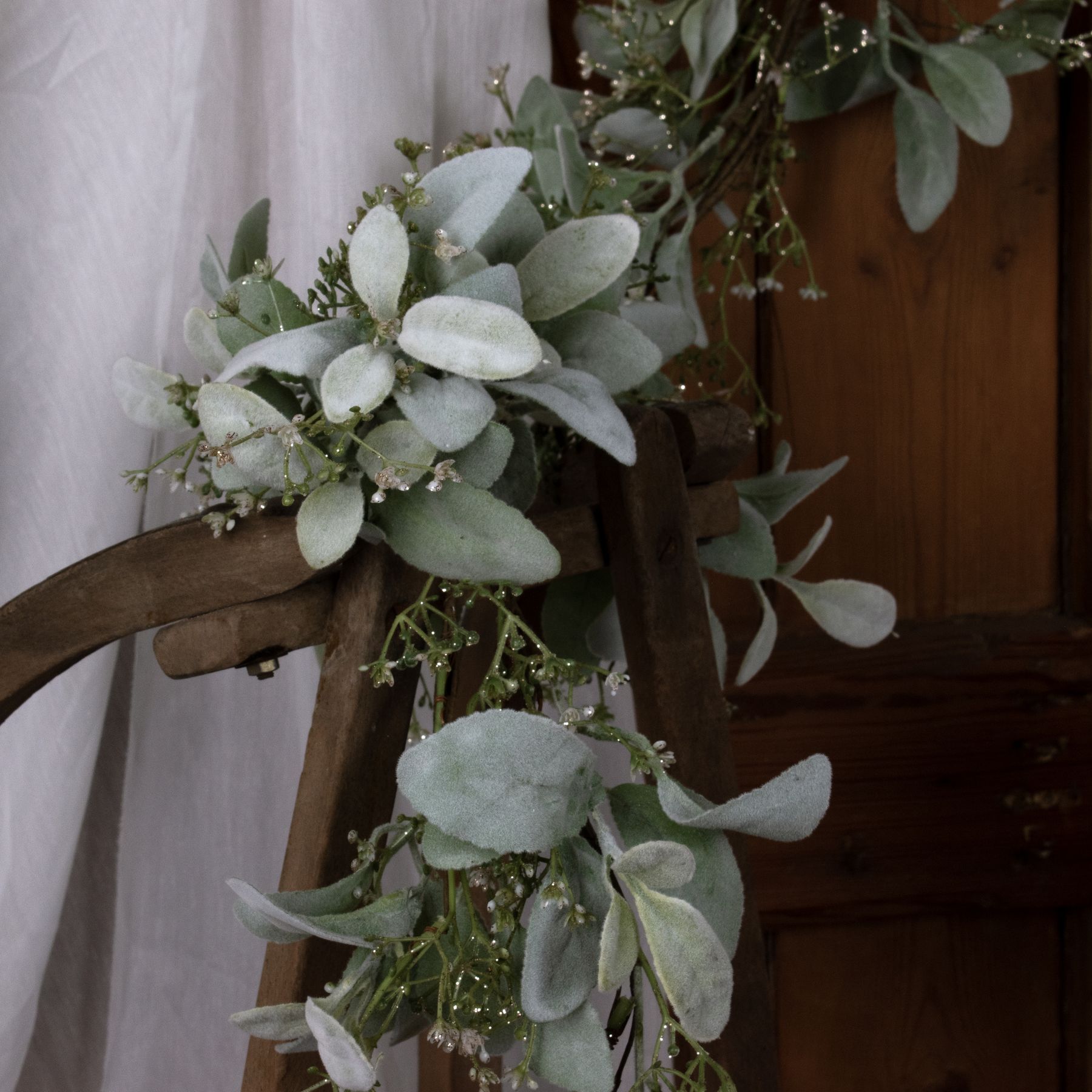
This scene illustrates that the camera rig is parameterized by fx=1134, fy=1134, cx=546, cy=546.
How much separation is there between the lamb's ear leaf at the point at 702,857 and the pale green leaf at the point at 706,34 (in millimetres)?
412

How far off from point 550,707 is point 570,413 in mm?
389

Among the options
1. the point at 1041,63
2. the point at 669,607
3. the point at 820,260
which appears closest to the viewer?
the point at 669,607

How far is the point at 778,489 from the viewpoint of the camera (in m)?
0.61

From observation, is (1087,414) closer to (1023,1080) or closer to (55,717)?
(1023,1080)

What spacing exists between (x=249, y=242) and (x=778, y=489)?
1.00ft

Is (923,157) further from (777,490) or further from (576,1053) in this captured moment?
(576,1053)

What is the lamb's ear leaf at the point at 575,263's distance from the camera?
395 millimetres

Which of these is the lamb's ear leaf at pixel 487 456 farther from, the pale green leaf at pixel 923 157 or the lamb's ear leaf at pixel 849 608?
the pale green leaf at pixel 923 157

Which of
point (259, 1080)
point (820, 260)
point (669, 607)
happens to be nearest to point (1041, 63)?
point (820, 260)

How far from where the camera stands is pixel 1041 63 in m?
0.70

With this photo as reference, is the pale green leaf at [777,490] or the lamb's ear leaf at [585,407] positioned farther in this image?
the pale green leaf at [777,490]

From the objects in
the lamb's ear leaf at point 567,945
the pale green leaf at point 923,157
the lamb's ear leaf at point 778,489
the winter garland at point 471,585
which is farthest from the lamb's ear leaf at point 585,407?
the pale green leaf at point 923,157

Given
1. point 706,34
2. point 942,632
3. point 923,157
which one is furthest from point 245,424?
point 942,632

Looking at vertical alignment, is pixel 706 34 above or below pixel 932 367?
above
